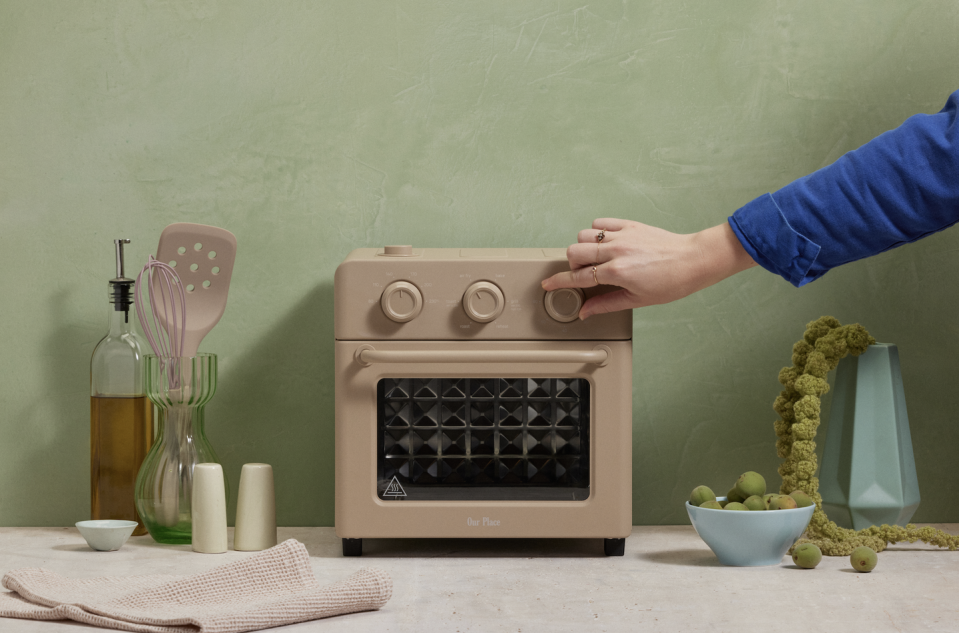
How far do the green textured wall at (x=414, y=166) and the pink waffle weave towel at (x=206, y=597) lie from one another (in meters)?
0.35

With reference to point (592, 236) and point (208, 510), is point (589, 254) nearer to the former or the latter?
point (592, 236)

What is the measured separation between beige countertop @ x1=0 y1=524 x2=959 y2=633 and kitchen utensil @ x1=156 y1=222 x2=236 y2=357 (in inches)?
10.7

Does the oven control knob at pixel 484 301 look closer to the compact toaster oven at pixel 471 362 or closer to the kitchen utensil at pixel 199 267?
the compact toaster oven at pixel 471 362

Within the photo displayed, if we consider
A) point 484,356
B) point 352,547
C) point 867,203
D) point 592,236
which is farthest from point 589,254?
point 352,547

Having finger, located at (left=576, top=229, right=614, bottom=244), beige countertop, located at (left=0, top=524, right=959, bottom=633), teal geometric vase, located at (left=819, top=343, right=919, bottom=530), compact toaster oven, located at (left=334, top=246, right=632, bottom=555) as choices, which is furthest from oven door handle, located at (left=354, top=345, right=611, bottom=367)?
teal geometric vase, located at (left=819, top=343, right=919, bottom=530)

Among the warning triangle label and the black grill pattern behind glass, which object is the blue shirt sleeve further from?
the warning triangle label

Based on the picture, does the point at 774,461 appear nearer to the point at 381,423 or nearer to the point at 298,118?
the point at 381,423

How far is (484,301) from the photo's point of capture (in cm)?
95

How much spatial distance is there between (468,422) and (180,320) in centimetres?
38

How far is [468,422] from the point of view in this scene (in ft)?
3.26

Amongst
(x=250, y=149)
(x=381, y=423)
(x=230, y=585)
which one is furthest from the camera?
(x=250, y=149)

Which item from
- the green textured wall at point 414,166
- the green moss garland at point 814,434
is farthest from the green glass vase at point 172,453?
the green moss garland at point 814,434

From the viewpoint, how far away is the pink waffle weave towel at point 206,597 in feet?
2.39

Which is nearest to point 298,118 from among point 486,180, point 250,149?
point 250,149
